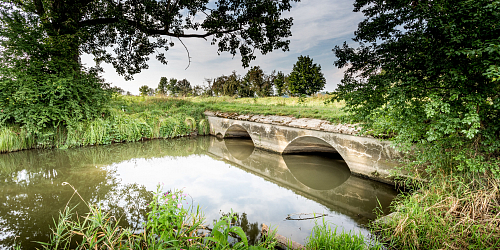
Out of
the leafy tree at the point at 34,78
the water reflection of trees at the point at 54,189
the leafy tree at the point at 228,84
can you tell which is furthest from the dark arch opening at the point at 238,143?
the leafy tree at the point at 228,84

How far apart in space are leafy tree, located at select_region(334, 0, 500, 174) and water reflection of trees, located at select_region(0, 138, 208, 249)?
4.30 m

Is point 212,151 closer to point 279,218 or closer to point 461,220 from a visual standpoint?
point 279,218

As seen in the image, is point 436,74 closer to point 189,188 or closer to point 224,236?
point 224,236

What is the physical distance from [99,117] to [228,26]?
658cm

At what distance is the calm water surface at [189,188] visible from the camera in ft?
10.9

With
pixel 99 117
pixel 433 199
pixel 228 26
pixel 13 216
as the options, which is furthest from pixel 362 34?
pixel 99 117

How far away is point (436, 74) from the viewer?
2781mm

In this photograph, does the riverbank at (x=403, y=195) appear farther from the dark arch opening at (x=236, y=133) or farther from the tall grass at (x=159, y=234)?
the tall grass at (x=159, y=234)

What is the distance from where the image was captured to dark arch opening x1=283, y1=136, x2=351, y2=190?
5371 mm

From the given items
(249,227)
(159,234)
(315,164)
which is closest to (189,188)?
(249,227)

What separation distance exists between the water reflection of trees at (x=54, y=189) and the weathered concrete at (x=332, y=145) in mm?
3160

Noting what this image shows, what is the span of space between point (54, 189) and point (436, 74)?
23.1ft

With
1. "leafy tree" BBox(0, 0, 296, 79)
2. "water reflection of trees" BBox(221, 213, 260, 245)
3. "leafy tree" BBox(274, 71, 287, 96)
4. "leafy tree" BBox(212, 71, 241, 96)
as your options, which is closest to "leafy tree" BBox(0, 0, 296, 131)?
"leafy tree" BBox(0, 0, 296, 79)

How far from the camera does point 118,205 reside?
3.66 meters
